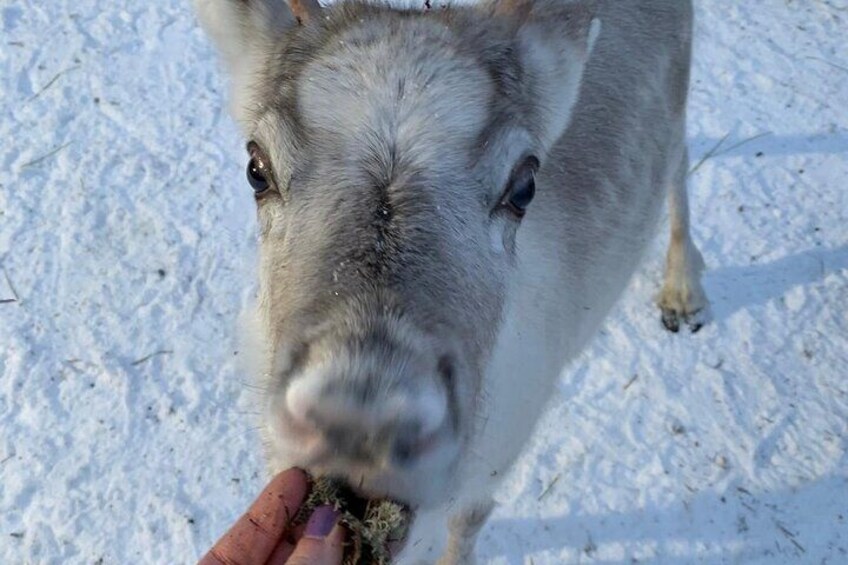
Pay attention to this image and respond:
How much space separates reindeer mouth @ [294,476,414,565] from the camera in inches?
68.2

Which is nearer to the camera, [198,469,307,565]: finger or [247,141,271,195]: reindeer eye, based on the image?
[198,469,307,565]: finger

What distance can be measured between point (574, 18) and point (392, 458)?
1.78m

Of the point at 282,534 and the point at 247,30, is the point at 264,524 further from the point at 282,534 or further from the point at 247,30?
the point at 247,30

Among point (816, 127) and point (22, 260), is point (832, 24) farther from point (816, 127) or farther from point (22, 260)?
point (22, 260)

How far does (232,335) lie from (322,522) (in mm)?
2833

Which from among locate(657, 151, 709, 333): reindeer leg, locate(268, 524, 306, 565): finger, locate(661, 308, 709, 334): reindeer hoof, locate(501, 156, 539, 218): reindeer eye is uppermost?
locate(501, 156, 539, 218): reindeer eye

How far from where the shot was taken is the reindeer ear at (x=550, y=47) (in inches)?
98.7

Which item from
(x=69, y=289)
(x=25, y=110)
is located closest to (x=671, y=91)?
(x=69, y=289)

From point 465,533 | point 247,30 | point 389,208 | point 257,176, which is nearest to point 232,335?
point 465,533

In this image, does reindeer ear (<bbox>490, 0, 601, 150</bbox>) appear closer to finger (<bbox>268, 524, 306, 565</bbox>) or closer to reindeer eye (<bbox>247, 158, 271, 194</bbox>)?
reindeer eye (<bbox>247, 158, 271, 194</bbox>)

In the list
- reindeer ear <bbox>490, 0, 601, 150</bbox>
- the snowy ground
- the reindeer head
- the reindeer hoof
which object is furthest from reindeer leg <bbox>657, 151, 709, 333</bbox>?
the reindeer head

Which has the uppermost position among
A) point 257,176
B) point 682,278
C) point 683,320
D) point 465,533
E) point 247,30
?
point 247,30

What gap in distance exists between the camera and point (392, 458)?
160 centimetres

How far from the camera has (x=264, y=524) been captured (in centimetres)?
196
